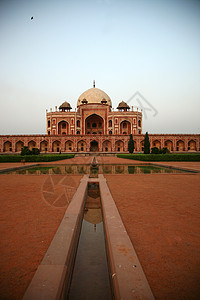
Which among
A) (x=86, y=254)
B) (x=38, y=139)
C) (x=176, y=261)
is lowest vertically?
(x=86, y=254)

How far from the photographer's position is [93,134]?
28438 millimetres

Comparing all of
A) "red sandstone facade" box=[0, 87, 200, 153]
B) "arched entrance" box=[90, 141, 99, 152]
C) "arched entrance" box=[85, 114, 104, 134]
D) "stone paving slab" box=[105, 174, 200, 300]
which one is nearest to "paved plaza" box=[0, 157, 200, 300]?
"stone paving slab" box=[105, 174, 200, 300]

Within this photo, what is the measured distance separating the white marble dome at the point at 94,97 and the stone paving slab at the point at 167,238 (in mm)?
33675

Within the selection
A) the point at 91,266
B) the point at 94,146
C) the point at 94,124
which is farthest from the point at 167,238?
the point at 94,124

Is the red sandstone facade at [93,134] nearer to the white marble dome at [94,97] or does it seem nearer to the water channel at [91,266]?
the white marble dome at [94,97]

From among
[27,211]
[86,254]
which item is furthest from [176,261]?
[27,211]

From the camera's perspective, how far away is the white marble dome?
1437 inches

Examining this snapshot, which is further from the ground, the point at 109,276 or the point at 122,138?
the point at 122,138

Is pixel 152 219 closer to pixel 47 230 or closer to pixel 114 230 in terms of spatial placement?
pixel 114 230

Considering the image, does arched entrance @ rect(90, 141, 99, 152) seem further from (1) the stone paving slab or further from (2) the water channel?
(2) the water channel

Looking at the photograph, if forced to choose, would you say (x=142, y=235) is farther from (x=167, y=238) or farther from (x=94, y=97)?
(x=94, y=97)

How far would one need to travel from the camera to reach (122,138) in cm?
2886

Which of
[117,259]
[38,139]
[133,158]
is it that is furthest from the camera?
[38,139]

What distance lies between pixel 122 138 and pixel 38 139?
42.1 feet
